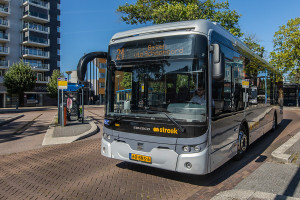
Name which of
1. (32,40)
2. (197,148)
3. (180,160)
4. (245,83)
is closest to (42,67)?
(32,40)

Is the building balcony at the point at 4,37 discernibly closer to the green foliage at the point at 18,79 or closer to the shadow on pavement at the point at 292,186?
the green foliage at the point at 18,79

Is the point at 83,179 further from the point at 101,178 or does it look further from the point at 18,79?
the point at 18,79

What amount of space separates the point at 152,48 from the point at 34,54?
48412mm

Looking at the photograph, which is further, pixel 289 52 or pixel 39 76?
pixel 39 76

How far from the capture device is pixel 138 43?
4781 mm

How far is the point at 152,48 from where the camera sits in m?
4.60

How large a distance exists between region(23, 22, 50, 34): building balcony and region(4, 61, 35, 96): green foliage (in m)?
12.8

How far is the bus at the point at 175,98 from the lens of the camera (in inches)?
163

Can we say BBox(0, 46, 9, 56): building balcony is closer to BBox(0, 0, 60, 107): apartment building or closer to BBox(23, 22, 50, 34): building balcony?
BBox(0, 0, 60, 107): apartment building

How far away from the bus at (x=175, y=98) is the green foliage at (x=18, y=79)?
35.6m

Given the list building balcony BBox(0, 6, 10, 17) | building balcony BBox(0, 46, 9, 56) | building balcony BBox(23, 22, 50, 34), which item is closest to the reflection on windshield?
building balcony BBox(0, 46, 9, 56)

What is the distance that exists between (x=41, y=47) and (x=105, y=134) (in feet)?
166

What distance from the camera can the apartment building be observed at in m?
44.0

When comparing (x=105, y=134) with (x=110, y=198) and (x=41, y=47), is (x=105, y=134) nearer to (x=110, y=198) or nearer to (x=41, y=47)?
(x=110, y=198)
